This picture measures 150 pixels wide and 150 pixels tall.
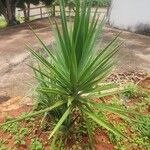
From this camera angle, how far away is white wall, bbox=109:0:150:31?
11797mm

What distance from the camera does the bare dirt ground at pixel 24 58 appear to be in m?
7.34

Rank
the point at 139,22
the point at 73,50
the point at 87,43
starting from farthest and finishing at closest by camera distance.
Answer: the point at 139,22 < the point at 87,43 < the point at 73,50

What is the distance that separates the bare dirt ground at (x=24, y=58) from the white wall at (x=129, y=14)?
434mm

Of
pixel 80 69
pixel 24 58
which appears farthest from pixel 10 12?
pixel 80 69

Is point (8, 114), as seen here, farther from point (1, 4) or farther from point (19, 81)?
point (1, 4)

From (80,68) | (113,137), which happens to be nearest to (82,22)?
(80,68)

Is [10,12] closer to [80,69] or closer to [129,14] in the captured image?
[129,14]

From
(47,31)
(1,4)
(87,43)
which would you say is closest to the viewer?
(87,43)

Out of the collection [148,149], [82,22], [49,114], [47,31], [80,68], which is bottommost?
[47,31]

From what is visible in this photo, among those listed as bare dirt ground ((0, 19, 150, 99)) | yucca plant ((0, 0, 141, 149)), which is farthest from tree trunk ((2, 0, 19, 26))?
yucca plant ((0, 0, 141, 149))

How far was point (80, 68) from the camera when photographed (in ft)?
11.9

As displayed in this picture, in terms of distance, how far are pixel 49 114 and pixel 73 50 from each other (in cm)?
105

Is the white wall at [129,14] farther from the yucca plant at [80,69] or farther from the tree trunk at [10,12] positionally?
the yucca plant at [80,69]

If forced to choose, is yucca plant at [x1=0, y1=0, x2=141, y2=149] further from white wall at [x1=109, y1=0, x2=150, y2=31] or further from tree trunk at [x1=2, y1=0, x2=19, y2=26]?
tree trunk at [x1=2, y1=0, x2=19, y2=26]
